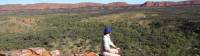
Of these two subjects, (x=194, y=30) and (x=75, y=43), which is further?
(x=194, y=30)

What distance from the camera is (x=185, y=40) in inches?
1437

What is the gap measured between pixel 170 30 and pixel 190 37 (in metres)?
7.05

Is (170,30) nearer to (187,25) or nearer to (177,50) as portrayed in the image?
(187,25)

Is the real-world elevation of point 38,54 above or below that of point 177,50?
above

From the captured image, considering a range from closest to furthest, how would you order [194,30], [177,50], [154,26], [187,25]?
1. [177,50]
2. [194,30]
3. [187,25]
4. [154,26]

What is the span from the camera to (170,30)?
4488 cm

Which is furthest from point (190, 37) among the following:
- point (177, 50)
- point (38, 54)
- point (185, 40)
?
point (38, 54)

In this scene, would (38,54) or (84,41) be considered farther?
(84,41)

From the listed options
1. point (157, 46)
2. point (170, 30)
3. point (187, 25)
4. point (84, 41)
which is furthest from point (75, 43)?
point (187, 25)

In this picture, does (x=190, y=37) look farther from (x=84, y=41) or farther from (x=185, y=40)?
(x=84, y=41)

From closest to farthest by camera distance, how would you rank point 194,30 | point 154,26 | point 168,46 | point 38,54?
point 38,54
point 168,46
point 194,30
point 154,26

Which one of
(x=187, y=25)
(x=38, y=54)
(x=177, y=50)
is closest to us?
(x=38, y=54)

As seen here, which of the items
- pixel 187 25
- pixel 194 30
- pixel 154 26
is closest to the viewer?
pixel 194 30

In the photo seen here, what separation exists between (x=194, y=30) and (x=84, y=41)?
11.9 meters
